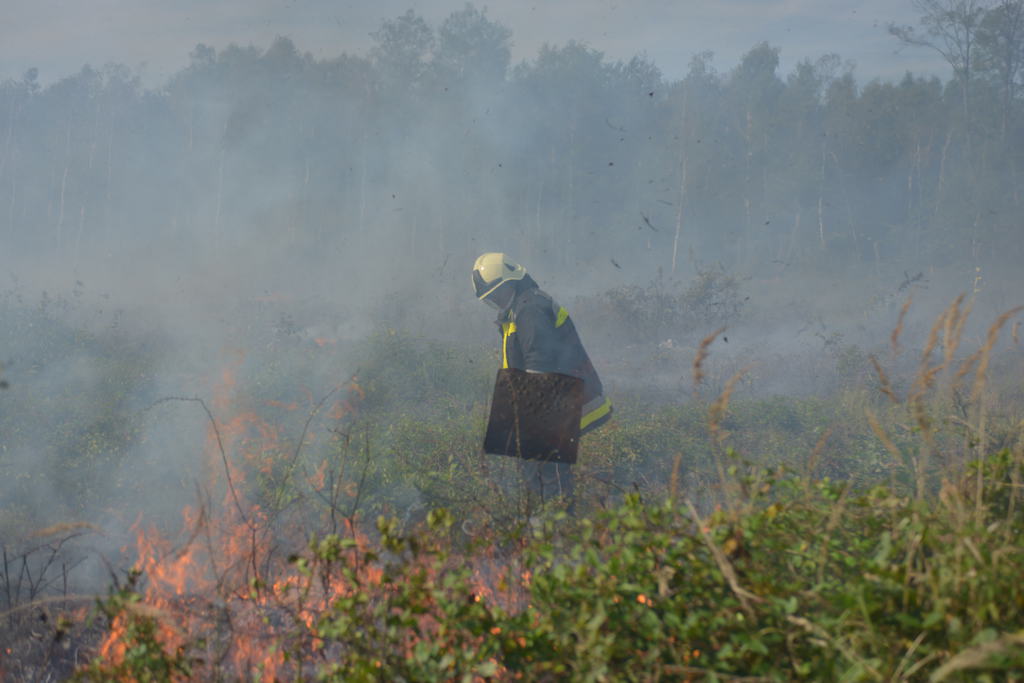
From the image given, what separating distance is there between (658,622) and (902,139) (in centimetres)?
3397

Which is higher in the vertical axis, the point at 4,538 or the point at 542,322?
the point at 542,322

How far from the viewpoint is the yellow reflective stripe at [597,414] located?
196 inches

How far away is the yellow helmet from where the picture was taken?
5.28 metres

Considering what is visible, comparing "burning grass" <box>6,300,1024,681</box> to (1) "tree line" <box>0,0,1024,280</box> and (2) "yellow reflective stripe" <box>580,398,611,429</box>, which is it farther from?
(1) "tree line" <box>0,0,1024,280</box>

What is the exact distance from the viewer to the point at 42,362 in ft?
31.9

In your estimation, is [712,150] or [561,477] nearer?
[561,477]

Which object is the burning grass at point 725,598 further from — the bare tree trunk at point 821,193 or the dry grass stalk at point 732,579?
the bare tree trunk at point 821,193

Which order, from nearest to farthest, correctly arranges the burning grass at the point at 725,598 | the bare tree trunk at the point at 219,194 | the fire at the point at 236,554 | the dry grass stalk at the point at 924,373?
the burning grass at the point at 725,598 < the dry grass stalk at the point at 924,373 < the fire at the point at 236,554 < the bare tree trunk at the point at 219,194

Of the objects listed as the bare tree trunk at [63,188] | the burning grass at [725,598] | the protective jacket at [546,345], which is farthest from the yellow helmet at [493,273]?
the bare tree trunk at [63,188]

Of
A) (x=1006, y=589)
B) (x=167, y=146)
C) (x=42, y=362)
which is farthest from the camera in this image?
(x=167, y=146)

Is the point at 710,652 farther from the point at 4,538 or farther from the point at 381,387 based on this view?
the point at 381,387

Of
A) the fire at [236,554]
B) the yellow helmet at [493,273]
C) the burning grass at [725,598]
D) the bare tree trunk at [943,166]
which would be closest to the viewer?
the burning grass at [725,598]

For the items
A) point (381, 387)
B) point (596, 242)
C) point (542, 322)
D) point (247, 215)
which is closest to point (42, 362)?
point (381, 387)

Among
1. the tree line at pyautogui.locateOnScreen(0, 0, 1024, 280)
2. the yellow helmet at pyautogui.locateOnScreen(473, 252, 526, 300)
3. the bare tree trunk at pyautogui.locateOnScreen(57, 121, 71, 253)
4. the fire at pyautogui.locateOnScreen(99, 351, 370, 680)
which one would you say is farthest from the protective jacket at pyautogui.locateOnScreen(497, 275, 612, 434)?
the bare tree trunk at pyautogui.locateOnScreen(57, 121, 71, 253)
